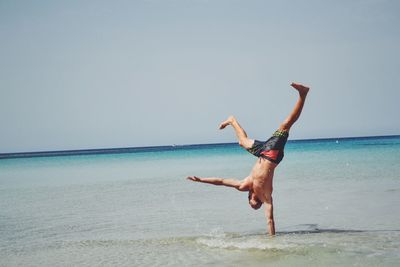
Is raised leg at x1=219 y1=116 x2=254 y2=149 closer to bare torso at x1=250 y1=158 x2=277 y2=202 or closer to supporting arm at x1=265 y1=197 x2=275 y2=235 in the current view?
bare torso at x1=250 y1=158 x2=277 y2=202

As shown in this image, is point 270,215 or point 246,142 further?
point 246,142

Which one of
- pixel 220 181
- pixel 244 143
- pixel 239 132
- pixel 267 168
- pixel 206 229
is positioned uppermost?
pixel 239 132

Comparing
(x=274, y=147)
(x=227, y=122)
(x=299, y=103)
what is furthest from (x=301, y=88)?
(x=227, y=122)

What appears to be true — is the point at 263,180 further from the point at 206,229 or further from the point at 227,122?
the point at 206,229

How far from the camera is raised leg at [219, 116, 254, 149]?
27.6ft

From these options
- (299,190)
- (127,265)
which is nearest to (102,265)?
(127,265)

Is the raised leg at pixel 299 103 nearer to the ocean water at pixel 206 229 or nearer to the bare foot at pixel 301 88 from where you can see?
the bare foot at pixel 301 88

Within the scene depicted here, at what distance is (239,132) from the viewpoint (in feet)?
28.3

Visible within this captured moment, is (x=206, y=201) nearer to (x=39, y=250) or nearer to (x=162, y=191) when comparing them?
(x=162, y=191)

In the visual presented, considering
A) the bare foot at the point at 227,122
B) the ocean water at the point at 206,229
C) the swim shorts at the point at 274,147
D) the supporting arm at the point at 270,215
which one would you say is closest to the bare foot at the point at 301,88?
the swim shorts at the point at 274,147

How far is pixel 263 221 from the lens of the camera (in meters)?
9.58

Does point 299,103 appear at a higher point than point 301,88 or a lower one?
lower

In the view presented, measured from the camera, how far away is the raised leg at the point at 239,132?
8406mm

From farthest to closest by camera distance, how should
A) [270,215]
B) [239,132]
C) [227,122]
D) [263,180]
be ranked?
[227,122] → [239,132] → [263,180] → [270,215]
